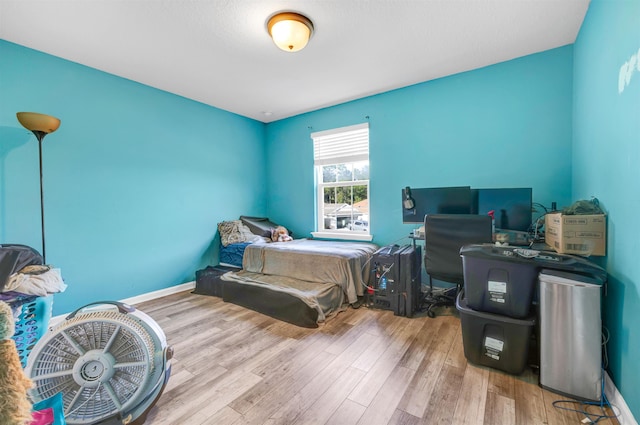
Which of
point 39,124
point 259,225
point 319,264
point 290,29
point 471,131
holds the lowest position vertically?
point 319,264

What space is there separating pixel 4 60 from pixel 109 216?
1.62 metres

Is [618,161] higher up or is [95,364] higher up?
[618,161]

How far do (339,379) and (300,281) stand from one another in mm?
1491

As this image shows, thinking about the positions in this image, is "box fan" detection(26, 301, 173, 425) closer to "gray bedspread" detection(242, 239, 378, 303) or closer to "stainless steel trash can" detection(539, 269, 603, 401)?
"gray bedspread" detection(242, 239, 378, 303)

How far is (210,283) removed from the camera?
137 inches

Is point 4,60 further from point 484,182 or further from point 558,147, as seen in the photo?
point 558,147

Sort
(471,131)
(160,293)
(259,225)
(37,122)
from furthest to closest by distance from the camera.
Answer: (259,225)
(160,293)
(471,131)
(37,122)

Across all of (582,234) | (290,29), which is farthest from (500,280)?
(290,29)

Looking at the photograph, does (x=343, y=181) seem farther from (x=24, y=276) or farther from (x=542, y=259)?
(x=24, y=276)

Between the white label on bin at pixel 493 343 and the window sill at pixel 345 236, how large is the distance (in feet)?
6.96

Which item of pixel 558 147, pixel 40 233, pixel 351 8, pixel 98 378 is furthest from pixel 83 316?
pixel 558 147

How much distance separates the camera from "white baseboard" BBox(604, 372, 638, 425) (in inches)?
52.1

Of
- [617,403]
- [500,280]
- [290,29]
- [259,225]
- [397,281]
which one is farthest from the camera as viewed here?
[259,225]

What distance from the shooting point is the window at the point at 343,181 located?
4008 mm
